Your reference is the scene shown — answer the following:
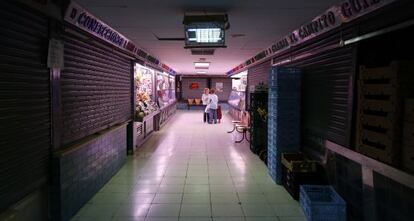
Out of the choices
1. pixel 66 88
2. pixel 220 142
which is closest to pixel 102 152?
pixel 66 88

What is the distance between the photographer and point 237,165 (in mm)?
6664

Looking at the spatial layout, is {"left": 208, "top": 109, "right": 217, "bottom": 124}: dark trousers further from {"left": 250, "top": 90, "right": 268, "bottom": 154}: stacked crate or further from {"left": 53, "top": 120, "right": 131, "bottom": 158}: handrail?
{"left": 53, "top": 120, "right": 131, "bottom": 158}: handrail

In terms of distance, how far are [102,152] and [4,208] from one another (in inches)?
96.3

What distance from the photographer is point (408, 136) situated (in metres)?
2.70

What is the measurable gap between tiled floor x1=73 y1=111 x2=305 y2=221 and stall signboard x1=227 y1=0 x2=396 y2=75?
246 centimetres

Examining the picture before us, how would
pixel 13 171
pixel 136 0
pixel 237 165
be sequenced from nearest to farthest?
pixel 13 171, pixel 136 0, pixel 237 165

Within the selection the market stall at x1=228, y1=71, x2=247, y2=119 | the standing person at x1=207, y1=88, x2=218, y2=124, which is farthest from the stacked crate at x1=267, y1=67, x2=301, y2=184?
the standing person at x1=207, y1=88, x2=218, y2=124

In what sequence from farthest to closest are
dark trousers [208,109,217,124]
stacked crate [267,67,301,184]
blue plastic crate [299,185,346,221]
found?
dark trousers [208,109,217,124]
stacked crate [267,67,301,184]
blue plastic crate [299,185,346,221]

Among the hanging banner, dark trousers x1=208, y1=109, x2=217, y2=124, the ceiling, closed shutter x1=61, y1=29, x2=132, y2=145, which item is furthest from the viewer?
dark trousers x1=208, y1=109, x2=217, y2=124

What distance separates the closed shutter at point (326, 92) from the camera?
12.7 feet

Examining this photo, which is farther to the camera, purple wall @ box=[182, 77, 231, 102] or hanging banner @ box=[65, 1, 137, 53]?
purple wall @ box=[182, 77, 231, 102]

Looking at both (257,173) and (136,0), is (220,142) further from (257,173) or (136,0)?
(136,0)

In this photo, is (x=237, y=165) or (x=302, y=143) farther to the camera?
(x=237, y=165)

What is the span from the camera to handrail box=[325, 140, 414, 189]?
8.64 feet
